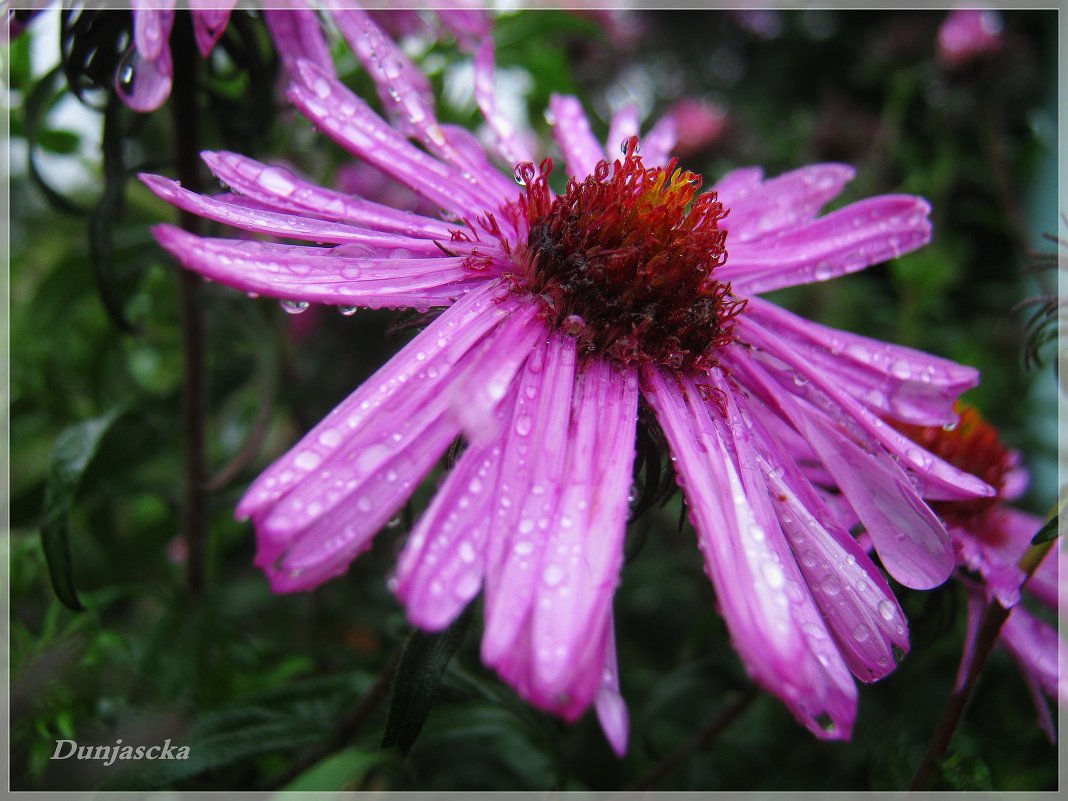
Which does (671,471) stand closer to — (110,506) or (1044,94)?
(110,506)

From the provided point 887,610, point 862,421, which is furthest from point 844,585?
point 862,421

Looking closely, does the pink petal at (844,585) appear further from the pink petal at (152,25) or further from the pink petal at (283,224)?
the pink petal at (152,25)

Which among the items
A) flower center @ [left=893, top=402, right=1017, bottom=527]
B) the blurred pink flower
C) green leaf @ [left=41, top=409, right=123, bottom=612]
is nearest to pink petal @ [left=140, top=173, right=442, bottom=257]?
green leaf @ [left=41, top=409, right=123, bottom=612]

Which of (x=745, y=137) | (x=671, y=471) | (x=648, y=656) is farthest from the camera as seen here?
(x=745, y=137)

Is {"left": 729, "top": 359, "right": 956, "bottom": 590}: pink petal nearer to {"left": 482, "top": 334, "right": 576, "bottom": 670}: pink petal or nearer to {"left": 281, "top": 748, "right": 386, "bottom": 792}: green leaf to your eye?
{"left": 482, "top": 334, "right": 576, "bottom": 670}: pink petal

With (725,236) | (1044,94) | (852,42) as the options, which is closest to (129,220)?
(725,236)

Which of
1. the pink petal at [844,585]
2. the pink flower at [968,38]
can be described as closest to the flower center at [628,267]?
the pink petal at [844,585]
